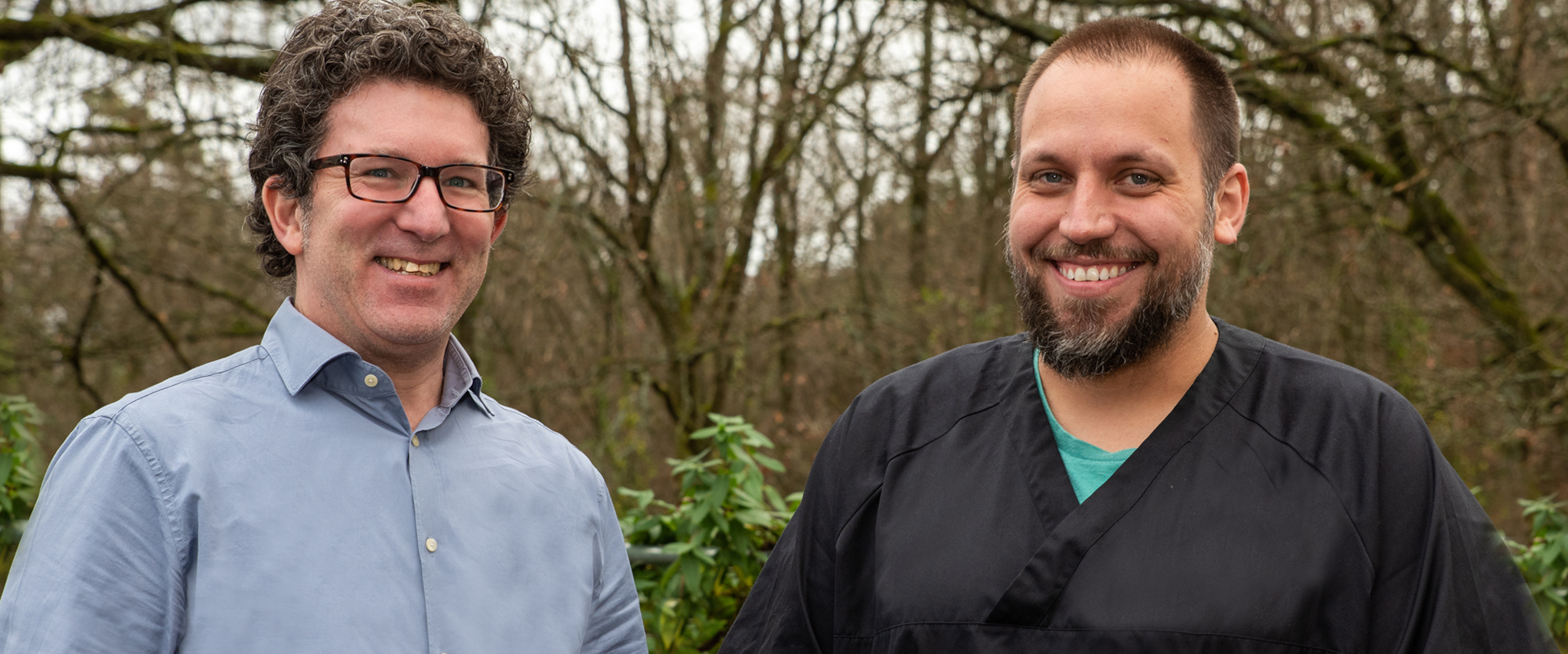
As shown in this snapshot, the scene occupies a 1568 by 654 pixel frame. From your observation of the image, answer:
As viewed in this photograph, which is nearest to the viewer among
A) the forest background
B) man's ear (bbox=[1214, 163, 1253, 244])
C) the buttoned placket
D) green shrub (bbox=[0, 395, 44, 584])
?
the buttoned placket

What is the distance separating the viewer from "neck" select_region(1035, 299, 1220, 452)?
1.96m

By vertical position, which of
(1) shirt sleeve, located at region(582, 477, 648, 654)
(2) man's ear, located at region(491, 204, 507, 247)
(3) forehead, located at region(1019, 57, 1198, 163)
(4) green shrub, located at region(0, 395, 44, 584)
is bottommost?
(4) green shrub, located at region(0, 395, 44, 584)

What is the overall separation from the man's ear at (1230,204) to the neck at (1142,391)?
137mm

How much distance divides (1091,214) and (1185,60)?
32 centimetres

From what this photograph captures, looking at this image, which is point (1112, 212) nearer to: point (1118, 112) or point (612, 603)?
point (1118, 112)

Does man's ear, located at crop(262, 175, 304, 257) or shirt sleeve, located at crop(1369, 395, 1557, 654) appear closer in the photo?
shirt sleeve, located at crop(1369, 395, 1557, 654)

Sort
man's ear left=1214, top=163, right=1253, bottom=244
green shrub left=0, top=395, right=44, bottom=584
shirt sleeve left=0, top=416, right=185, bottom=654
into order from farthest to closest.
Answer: green shrub left=0, top=395, right=44, bottom=584, man's ear left=1214, top=163, right=1253, bottom=244, shirt sleeve left=0, top=416, right=185, bottom=654

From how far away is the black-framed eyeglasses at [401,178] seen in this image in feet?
6.11

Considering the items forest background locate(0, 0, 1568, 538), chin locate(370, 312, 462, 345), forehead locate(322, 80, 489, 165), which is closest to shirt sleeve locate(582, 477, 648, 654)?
chin locate(370, 312, 462, 345)

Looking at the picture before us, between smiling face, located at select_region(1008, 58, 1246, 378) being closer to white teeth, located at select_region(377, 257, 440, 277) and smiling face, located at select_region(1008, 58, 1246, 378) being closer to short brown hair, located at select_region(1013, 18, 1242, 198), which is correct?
short brown hair, located at select_region(1013, 18, 1242, 198)

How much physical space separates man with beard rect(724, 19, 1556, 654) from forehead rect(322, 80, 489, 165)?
0.83 meters

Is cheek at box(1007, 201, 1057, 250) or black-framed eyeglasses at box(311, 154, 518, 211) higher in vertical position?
black-framed eyeglasses at box(311, 154, 518, 211)

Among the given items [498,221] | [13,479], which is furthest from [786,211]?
[498,221]

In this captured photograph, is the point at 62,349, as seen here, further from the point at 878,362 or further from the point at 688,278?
the point at 878,362
